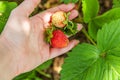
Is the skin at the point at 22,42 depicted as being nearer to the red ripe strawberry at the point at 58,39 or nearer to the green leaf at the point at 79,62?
the red ripe strawberry at the point at 58,39

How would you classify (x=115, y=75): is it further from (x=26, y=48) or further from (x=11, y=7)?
(x=11, y=7)

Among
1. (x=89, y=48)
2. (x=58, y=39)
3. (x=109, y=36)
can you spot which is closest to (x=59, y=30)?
(x=58, y=39)

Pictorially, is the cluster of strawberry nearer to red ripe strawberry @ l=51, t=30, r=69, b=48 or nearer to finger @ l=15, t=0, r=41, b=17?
red ripe strawberry @ l=51, t=30, r=69, b=48

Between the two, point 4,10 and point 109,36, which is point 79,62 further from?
point 4,10

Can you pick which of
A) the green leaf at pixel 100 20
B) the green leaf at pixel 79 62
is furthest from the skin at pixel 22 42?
the green leaf at pixel 100 20

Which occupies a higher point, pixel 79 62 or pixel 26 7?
pixel 26 7

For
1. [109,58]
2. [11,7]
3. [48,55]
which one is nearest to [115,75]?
[109,58]
